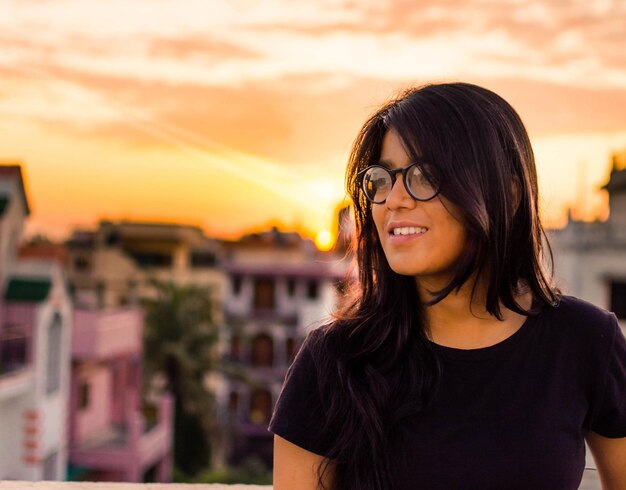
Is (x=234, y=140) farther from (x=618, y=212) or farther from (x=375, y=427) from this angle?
(x=375, y=427)

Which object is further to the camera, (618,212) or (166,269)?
(166,269)

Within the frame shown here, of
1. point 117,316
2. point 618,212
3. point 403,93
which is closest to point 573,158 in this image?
point 618,212

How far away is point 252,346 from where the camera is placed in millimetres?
37812

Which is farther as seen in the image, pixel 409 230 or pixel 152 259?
pixel 152 259

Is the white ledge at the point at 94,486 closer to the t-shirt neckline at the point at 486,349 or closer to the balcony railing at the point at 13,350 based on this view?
the t-shirt neckline at the point at 486,349

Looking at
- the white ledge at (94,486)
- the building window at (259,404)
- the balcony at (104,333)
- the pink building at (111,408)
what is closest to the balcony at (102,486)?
the white ledge at (94,486)

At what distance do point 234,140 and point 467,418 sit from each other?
42.1 m

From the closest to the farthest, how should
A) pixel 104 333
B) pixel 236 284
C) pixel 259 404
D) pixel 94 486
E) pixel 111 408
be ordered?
pixel 94 486 → pixel 104 333 → pixel 111 408 → pixel 259 404 → pixel 236 284

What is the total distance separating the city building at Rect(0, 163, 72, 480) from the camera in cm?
1730

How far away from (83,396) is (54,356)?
9.13ft

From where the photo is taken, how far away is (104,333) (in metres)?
21.1

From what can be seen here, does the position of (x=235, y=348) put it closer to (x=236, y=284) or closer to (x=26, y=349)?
(x=236, y=284)

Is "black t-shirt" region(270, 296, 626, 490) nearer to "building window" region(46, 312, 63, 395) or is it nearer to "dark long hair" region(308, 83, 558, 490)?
"dark long hair" region(308, 83, 558, 490)

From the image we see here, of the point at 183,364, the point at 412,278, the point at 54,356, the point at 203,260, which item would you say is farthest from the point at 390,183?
the point at 203,260
